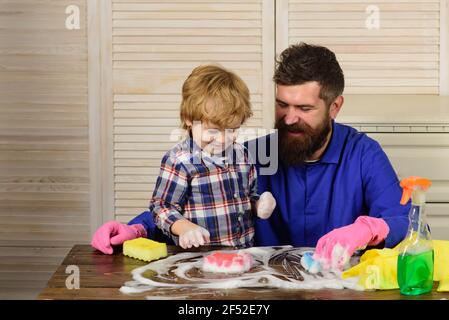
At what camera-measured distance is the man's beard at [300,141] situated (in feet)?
7.41

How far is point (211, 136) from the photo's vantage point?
206 cm

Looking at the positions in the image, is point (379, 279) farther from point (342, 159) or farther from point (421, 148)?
point (421, 148)

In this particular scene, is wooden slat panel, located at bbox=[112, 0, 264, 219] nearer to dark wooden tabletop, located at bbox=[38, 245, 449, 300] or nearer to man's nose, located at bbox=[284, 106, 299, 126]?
man's nose, located at bbox=[284, 106, 299, 126]

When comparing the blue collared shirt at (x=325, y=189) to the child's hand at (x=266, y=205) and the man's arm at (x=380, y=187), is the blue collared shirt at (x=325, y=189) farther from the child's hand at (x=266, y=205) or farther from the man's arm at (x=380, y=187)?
the child's hand at (x=266, y=205)

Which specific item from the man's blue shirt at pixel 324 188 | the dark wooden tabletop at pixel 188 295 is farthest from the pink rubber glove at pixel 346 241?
the man's blue shirt at pixel 324 188

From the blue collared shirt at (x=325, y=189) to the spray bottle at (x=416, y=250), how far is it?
67cm

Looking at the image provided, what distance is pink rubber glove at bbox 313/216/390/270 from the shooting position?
1.75 meters

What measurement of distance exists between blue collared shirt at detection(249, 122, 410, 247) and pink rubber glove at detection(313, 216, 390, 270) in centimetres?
37

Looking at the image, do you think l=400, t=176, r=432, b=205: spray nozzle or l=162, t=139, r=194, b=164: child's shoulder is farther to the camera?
l=162, t=139, r=194, b=164: child's shoulder

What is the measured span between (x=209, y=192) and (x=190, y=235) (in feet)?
0.87

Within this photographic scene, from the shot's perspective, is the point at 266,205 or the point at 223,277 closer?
the point at 223,277

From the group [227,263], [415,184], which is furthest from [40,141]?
[415,184]

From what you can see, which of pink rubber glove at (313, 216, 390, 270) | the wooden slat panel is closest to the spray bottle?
pink rubber glove at (313, 216, 390, 270)

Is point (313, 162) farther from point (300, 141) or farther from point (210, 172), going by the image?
point (210, 172)
